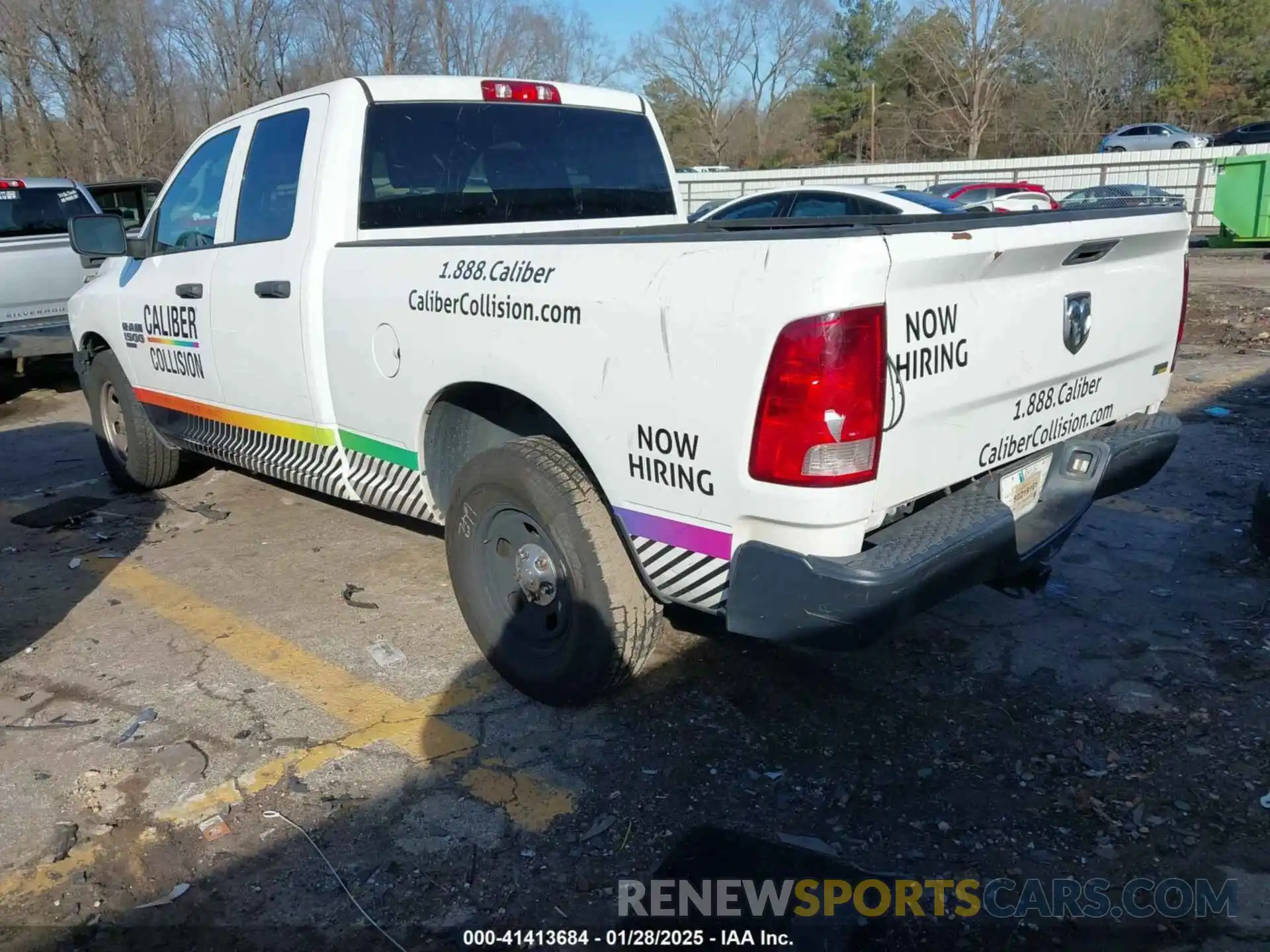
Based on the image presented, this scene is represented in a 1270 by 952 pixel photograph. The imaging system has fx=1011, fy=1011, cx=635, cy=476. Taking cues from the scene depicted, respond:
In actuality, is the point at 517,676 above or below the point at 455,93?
below

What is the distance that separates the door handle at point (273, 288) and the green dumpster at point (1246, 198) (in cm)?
2061

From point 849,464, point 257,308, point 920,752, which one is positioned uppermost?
point 257,308

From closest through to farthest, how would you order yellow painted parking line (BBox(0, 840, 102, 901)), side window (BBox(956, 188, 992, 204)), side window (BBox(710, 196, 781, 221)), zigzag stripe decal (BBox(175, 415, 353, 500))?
1. yellow painted parking line (BBox(0, 840, 102, 901))
2. zigzag stripe decal (BBox(175, 415, 353, 500))
3. side window (BBox(710, 196, 781, 221))
4. side window (BBox(956, 188, 992, 204))

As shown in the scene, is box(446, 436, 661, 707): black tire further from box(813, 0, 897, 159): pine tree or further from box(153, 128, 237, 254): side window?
box(813, 0, 897, 159): pine tree

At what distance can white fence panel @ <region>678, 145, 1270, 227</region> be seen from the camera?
1163 inches

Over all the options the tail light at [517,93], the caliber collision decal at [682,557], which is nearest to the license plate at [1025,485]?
the caliber collision decal at [682,557]

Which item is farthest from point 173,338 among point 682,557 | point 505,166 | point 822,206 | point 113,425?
point 822,206

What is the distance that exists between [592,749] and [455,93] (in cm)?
297

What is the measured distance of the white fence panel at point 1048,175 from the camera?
29547 millimetres

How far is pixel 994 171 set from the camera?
33281 millimetres

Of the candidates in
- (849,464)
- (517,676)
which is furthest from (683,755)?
(849,464)

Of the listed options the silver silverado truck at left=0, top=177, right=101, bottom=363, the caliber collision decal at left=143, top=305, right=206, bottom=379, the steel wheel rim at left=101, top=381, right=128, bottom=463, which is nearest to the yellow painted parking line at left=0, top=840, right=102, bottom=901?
the caliber collision decal at left=143, top=305, right=206, bottom=379

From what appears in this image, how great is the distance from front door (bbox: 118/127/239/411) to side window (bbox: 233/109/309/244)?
26 cm

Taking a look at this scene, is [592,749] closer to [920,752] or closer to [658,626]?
[658,626]
